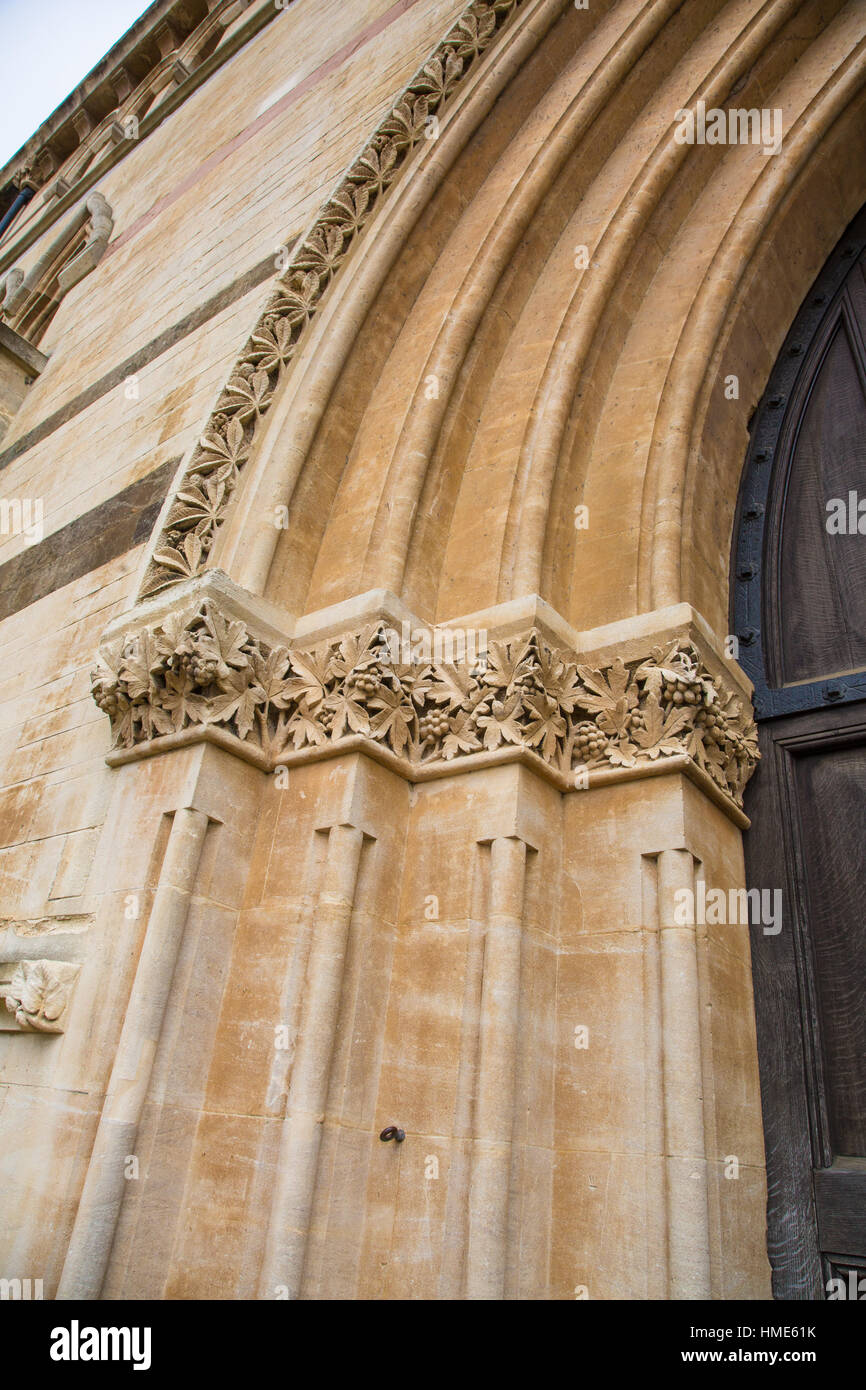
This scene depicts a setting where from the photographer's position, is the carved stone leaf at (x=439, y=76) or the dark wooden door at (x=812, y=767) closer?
the dark wooden door at (x=812, y=767)

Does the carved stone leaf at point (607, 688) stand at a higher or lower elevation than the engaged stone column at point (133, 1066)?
higher

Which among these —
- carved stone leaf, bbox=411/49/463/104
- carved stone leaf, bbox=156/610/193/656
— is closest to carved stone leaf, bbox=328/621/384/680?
carved stone leaf, bbox=156/610/193/656

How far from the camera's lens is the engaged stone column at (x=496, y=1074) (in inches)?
90.1

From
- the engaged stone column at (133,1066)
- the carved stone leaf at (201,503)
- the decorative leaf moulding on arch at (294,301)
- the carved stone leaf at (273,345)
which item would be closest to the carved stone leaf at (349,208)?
the decorative leaf moulding on arch at (294,301)

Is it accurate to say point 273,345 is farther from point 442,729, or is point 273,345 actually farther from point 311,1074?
point 311,1074

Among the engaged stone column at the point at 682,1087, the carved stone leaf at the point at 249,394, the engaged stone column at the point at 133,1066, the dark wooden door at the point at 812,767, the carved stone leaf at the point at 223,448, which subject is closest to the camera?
the engaged stone column at the point at 682,1087

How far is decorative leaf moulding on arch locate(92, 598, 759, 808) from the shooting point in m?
2.88

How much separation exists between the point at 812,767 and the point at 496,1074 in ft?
5.38

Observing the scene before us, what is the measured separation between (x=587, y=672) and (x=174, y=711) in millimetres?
1402

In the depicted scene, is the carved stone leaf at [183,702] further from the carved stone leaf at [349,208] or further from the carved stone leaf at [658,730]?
the carved stone leaf at [349,208]

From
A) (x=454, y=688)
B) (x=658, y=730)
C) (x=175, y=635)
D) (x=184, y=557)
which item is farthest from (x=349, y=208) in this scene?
(x=658, y=730)

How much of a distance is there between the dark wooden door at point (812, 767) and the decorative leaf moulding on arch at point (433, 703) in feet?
0.95

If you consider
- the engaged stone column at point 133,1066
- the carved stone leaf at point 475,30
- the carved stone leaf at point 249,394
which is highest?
the carved stone leaf at point 475,30

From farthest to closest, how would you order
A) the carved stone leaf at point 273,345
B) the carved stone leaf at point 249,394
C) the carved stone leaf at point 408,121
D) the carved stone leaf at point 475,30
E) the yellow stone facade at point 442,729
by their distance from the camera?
the carved stone leaf at point 475,30
the carved stone leaf at point 408,121
the carved stone leaf at point 273,345
the carved stone leaf at point 249,394
the yellow stone facade at point 442,729
